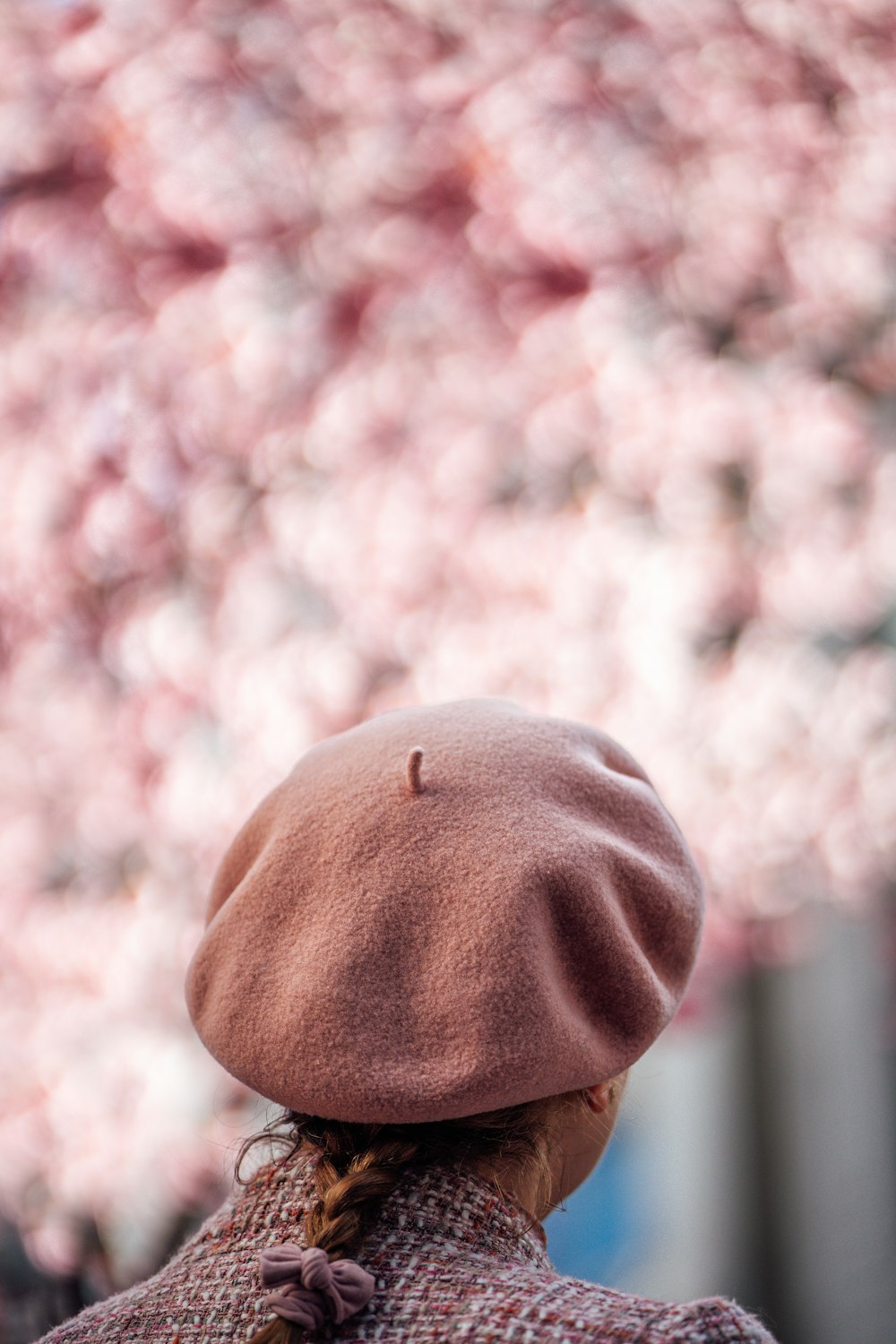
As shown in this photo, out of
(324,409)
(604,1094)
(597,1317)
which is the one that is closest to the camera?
(597,1317)

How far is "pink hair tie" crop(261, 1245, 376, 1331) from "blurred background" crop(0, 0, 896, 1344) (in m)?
1.34

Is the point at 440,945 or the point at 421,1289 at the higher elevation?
the point at 440,945

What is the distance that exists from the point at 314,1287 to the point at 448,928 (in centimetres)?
20

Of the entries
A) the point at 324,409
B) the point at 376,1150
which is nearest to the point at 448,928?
the point at 376,1150

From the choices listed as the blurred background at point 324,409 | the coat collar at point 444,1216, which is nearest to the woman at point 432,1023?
the coat collar at point 444,1216

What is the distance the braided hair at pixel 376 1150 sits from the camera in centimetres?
66

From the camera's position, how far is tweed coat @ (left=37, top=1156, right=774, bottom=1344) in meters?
0.59

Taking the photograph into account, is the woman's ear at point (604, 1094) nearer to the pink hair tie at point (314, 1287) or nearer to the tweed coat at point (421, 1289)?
the tweed coat at point (421, 1289)

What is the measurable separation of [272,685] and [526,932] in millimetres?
1498

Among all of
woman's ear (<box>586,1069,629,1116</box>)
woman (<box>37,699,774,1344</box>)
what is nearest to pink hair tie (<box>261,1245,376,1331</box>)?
woman (<box>37,699,774,1344</box>)

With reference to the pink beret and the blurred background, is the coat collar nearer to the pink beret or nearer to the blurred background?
the pink beret

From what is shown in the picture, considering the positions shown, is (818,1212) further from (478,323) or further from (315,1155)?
(315,1155)

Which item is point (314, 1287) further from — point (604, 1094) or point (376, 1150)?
point (604, 1094)

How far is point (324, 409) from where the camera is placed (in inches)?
80.8
